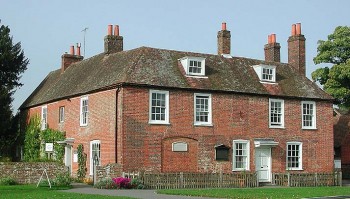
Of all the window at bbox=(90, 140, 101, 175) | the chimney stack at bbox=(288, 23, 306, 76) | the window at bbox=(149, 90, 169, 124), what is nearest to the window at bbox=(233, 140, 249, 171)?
the window at bbox=(149, 90, 169, 124)

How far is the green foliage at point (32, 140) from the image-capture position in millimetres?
41763

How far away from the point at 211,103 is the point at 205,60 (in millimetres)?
3789

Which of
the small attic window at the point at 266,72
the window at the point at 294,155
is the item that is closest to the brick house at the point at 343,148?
the window at the point at 294,155

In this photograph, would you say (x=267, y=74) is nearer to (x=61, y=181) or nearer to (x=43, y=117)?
(x=61, y=181)

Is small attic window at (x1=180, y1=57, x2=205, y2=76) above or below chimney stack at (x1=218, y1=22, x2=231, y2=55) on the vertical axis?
below

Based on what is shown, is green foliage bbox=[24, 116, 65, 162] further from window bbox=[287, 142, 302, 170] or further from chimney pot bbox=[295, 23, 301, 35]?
chimney pot bbox=[295, 23, 301, 35]

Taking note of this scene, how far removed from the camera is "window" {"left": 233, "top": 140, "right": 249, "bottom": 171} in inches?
1396

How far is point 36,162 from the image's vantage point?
32906 mm

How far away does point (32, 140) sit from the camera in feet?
139

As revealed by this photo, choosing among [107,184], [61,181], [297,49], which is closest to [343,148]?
[297,49]

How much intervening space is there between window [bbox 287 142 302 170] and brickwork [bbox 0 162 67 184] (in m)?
14.4

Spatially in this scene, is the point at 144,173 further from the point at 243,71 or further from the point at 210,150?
the point at 243,71

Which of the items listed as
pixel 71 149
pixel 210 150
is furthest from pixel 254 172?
pixel 71 149

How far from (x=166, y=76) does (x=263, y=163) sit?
850 centimetres
